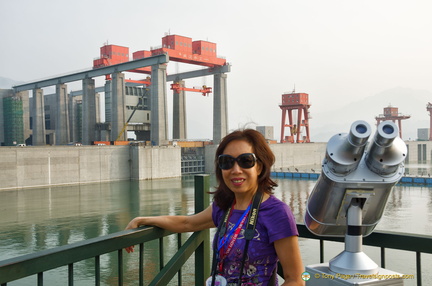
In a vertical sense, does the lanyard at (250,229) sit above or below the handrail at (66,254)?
above

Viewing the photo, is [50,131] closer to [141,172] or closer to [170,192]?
[141,172]

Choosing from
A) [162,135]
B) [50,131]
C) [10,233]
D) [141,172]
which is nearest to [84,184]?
[141,172]

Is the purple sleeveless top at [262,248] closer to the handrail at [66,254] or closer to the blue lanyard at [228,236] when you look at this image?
the blue lanyard at [228,236]

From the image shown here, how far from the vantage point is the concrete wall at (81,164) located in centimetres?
3762

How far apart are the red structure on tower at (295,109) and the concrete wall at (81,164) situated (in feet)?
108

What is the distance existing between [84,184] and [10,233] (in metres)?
21.6

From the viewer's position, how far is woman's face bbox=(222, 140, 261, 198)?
7.48 feet

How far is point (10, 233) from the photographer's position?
2027 centimetres

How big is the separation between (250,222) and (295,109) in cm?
7545

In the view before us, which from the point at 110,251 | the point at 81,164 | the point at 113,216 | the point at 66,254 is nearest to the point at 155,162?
the point at 81,164

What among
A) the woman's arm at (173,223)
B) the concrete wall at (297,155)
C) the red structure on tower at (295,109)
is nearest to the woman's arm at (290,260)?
the woman's arm at (173,223)

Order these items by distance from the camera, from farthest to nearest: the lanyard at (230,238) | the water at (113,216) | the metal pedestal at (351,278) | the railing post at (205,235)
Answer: the water at (113,216) → the railing post at (205,235) → the lanyard at (230,238) → the metal pedestal at (351,278)

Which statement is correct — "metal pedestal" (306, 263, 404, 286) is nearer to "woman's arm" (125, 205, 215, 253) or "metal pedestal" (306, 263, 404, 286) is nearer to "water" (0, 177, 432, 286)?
"woman's arm" (125, 205, 215, 253)

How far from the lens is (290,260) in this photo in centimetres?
206
